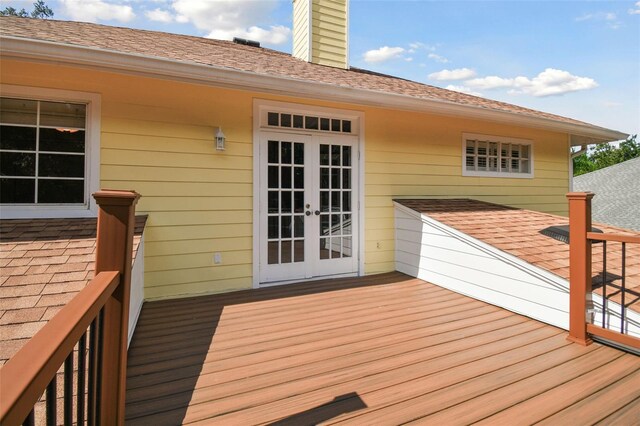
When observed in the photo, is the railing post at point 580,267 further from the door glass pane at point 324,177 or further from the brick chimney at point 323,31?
the brick chimney at point 323,31

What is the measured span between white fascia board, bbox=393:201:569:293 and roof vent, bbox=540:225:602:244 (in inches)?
40.8

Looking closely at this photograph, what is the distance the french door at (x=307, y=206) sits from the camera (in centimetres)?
426

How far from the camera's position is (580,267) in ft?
8.79

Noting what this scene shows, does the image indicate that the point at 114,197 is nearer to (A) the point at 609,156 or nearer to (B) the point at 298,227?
(B) the point at 298,227

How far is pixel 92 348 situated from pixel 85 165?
2950 millimetres

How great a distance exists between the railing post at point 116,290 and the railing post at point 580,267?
3.06m

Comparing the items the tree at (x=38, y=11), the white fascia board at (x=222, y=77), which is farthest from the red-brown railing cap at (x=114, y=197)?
the tree at (x=38, y=11)

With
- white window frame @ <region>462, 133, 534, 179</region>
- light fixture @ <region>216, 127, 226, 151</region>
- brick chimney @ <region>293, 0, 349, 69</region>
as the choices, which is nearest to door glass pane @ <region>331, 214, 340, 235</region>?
light fixture @ <region>216, 127, 226, 151</region>

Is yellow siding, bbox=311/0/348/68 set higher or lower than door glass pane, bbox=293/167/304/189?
higher

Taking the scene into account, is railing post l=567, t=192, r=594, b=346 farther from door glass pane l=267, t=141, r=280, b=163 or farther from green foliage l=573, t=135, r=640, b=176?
green foliage l=573, t=135, r=640, b=176

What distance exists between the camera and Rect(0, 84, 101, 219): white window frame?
3287 mm

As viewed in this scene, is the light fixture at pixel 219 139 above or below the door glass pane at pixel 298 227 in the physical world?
above

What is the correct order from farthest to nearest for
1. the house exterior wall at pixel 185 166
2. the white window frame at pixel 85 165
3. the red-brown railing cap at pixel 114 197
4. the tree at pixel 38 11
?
1. the tree at pixel 38 11
2. the house exterior wall at pixel 185 166
3. the white window frame at pixel 85 165
4. the red-brown railing cap at pixel 114 197

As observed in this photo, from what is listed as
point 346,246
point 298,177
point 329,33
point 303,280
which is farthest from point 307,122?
point 329,33
